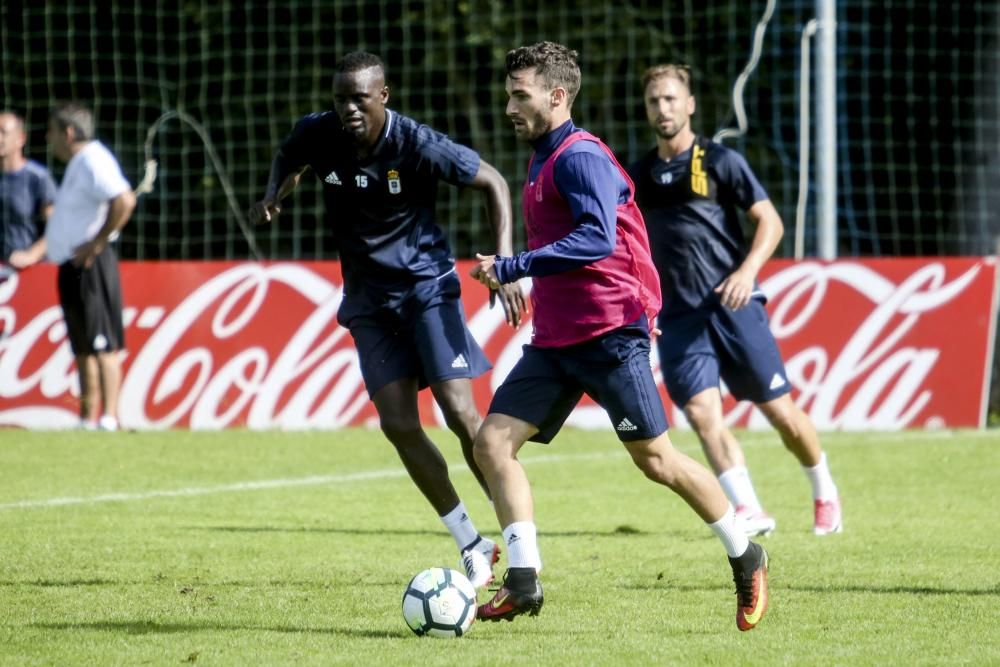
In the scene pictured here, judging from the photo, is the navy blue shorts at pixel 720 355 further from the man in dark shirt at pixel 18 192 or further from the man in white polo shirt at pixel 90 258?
the man in dark shirt at pixel 18 192

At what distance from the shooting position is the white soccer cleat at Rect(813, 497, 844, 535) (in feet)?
26.6

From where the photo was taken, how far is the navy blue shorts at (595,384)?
18.6 feet

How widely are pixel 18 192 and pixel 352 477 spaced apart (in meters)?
4.89

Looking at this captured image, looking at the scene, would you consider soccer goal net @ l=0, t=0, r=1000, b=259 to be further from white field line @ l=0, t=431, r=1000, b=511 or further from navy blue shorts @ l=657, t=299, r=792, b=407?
navy blue shorts @ l=657, t=299, r=792, b=407

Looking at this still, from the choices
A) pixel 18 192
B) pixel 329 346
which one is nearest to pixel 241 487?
pixel 329 346

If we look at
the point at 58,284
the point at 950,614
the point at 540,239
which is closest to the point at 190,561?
the point at 540,239

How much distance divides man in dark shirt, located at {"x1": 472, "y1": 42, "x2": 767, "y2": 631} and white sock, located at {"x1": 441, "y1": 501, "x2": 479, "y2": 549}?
3.34 feet

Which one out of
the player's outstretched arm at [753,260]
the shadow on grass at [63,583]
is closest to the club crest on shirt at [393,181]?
the player's outstretched arm at [753,260]

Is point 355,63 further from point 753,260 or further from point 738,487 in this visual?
point 738,487

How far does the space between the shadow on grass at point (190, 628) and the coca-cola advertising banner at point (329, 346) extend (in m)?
7.08

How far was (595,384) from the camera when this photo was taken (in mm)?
5727

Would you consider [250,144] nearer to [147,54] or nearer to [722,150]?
[147,54]

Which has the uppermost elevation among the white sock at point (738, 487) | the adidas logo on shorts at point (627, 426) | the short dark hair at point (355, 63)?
the short dark hair at point (355, 63)

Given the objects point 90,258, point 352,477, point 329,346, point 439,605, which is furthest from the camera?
point 329,346
